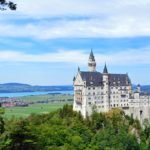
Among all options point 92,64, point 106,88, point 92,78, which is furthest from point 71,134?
point 92,64

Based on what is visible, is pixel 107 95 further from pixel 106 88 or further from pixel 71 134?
pixel 71 134

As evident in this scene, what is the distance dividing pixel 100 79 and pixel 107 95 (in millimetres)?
4623

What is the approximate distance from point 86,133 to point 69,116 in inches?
1253

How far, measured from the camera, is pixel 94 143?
7388cm

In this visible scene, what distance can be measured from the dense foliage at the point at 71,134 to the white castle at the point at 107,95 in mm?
8722

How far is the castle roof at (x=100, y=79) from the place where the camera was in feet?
426

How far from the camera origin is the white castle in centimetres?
12950

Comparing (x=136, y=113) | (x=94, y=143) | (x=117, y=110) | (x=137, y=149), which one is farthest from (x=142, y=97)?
(x=94, y=143)

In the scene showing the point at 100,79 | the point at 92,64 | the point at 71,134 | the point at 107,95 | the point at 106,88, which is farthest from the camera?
the point at 92,64

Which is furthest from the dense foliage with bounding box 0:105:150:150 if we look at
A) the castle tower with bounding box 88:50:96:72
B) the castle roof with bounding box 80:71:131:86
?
the castle tower with bounding box 88:50:96:72

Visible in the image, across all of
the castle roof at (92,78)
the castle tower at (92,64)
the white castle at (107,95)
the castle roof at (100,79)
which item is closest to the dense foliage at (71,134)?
the white castle at (107,95)

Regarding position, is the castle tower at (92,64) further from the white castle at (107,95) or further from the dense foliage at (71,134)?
the dense foliage at (71,134)

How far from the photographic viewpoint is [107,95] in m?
132

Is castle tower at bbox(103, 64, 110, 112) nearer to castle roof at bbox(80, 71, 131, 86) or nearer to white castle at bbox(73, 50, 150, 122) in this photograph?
white castle at bbox(73, 50, 150, 122)
